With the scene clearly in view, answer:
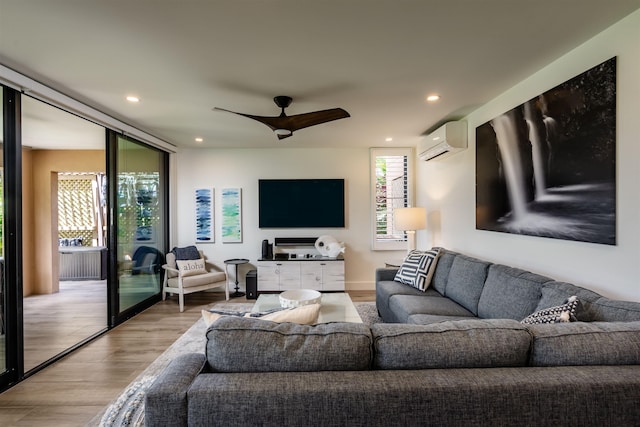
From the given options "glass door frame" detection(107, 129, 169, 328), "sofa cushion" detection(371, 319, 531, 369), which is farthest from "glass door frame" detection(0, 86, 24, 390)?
"sofa cushion" detection(371, 319, 531, 369)

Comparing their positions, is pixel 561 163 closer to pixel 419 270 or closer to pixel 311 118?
pixel 419 270

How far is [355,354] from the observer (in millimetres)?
1035

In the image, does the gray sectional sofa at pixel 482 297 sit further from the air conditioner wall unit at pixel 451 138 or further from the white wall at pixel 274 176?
the white wall at pixel 274 176

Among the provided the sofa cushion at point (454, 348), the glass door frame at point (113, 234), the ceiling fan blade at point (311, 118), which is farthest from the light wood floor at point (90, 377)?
the ceiling fan blade at point (311, 118)

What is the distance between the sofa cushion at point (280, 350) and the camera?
1.02 metres

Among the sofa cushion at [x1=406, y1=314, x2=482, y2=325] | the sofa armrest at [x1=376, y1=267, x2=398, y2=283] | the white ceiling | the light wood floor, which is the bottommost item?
the light wood floor

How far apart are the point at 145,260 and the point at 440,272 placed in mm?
3946

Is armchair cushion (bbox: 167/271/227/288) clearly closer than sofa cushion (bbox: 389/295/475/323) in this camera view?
No

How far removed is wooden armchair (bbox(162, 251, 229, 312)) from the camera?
4062mm

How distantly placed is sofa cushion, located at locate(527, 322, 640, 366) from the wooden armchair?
13.1ft

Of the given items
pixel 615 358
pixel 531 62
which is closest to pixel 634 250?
pixel 615 358

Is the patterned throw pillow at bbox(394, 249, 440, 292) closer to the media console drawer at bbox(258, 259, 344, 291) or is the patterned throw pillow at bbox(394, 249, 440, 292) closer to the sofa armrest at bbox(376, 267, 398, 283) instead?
the sofa armrest at bbox(376, 267, 398, 283)

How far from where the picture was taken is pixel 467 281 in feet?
8.70

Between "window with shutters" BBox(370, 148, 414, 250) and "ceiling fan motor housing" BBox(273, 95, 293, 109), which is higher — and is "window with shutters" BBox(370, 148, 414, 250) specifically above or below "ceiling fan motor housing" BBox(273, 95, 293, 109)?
below
